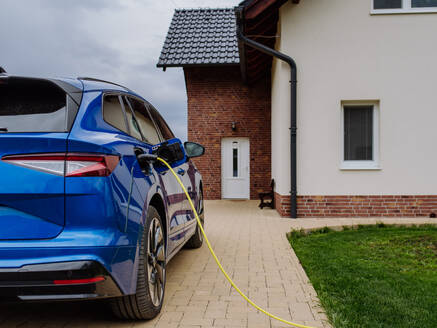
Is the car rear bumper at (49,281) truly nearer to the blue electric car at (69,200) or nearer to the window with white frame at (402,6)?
the blue electric car at (69,200)

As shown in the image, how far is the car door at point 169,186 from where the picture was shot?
11.9 ft

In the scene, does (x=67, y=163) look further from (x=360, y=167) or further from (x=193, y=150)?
(x=360, y=167)

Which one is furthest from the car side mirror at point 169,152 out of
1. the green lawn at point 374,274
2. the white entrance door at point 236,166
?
the white entrance door at point 236,166

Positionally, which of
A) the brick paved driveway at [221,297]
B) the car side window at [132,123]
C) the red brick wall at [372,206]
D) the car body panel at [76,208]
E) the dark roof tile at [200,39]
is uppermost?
the dark roof tile at [200,39]

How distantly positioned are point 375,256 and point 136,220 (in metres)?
3.71

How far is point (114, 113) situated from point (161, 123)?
60.4 inches

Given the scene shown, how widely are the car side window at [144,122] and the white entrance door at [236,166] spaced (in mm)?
10498


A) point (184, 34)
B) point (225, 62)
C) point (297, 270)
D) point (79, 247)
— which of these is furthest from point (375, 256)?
point (184, 34)

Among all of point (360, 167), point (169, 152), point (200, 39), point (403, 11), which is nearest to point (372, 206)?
point (360, 167)

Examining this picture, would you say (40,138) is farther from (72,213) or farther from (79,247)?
(79,247)

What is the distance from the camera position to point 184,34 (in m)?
15.5

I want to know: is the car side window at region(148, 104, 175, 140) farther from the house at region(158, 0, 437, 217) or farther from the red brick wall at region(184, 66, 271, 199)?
the red brick wall at region(184, 66, 271, 199)

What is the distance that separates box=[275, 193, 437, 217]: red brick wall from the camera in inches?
349

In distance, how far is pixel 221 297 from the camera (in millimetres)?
3723
